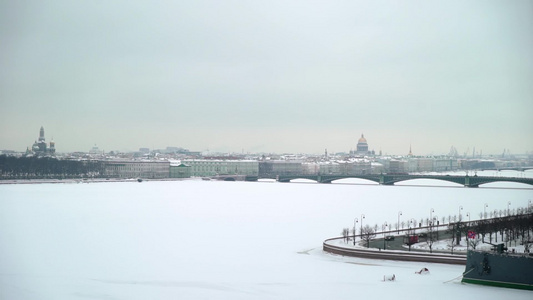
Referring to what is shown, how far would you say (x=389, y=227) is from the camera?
24.8 metres

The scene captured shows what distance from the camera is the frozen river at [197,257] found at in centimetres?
1447

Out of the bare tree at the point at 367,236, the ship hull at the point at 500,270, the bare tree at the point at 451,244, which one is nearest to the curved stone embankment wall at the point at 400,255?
the bare tree at the point at 367,236

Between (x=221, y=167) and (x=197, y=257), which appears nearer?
(x=197, y=257)

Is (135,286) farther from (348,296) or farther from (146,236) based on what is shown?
(146,236)

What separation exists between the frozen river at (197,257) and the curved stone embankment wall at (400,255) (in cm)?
37

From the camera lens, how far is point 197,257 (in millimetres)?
18578

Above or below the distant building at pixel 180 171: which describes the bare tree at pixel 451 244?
below

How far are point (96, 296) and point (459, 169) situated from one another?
10970cm

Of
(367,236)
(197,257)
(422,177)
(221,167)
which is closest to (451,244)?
(367,236)

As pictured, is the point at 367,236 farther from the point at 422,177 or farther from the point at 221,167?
the point at 221,167

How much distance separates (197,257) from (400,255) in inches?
200

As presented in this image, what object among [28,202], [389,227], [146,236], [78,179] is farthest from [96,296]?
[78,179]

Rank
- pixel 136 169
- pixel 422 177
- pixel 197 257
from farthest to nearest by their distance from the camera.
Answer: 1. pixel 136 169
2. pixel 422 177
3. pixel 197 257

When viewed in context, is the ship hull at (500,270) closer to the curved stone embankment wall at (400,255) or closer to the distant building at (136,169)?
the curved stone embankment wall at (400,255)
